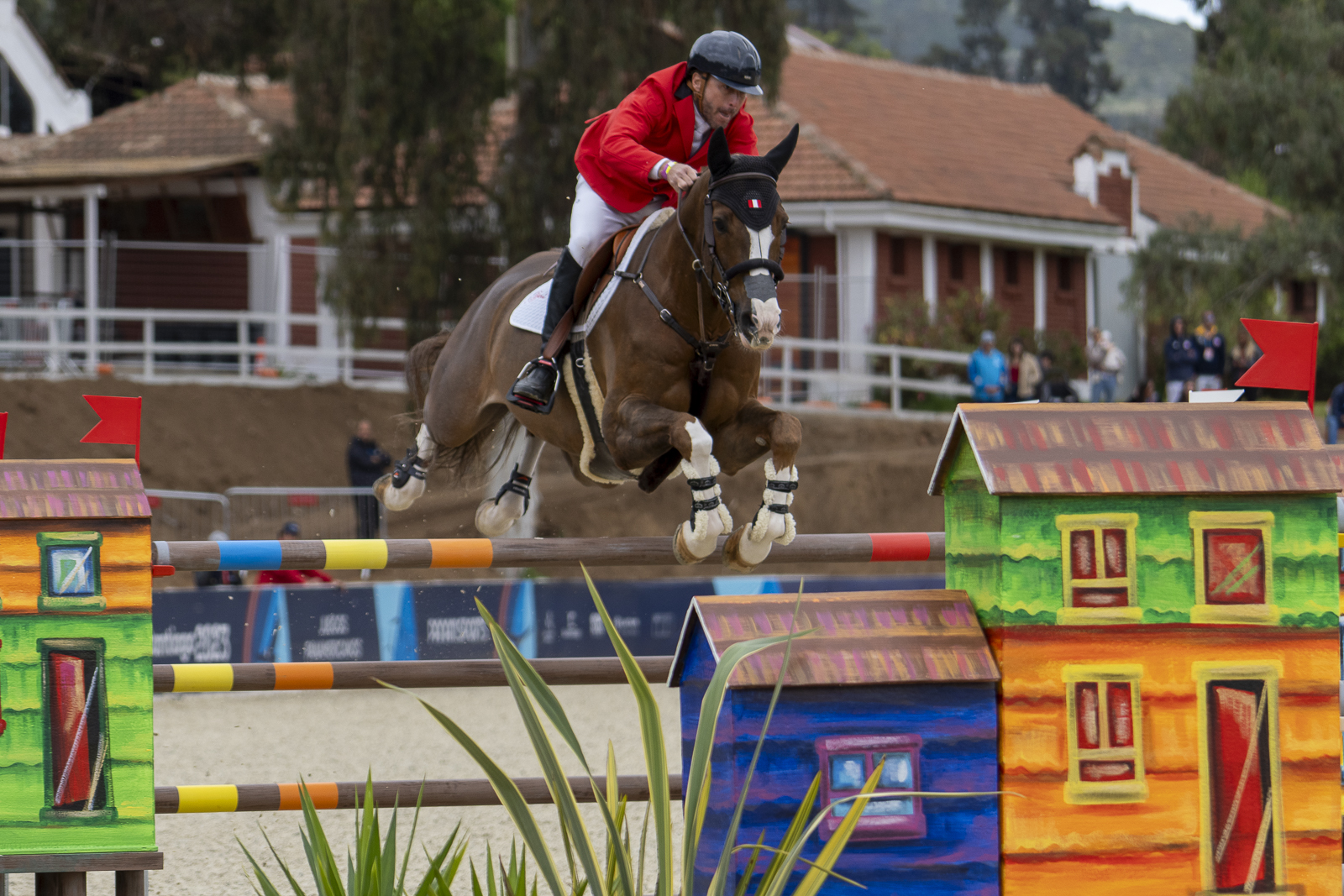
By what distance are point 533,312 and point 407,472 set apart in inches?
38.6

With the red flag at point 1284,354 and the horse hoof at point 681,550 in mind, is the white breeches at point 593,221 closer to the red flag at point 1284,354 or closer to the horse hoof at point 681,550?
the horse hoof at point 681,550

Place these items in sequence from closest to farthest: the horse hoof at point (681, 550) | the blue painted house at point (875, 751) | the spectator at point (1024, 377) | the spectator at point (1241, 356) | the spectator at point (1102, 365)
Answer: the blue painted house at point (875, 751) < the horse hoof at point (681, 550) < the spectator at point (1024, 377) < the spectator at point (1241, 356) < the spectator at point (1102, 365)

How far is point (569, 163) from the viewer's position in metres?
14.8

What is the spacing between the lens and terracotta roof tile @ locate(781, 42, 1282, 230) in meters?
22.2

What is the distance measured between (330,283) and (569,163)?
2.56 metres

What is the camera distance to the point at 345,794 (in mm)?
3471

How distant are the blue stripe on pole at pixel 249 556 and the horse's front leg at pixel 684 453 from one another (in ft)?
3.44

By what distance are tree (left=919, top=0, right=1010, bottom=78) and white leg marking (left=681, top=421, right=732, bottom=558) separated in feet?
242

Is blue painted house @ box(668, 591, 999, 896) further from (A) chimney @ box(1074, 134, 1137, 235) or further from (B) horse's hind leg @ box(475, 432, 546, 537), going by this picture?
(A) chimney @ box(1074, 134, 1137, 235)

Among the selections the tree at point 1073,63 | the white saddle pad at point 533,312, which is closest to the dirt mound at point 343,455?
the white saddle pad at point 533,312

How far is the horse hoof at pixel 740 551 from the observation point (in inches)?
161

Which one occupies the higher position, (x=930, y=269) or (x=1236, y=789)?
(x=930, y=269)

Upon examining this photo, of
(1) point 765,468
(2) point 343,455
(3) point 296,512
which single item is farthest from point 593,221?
(2) point 343,455

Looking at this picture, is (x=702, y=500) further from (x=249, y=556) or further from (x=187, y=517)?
(x=187, y=517)
